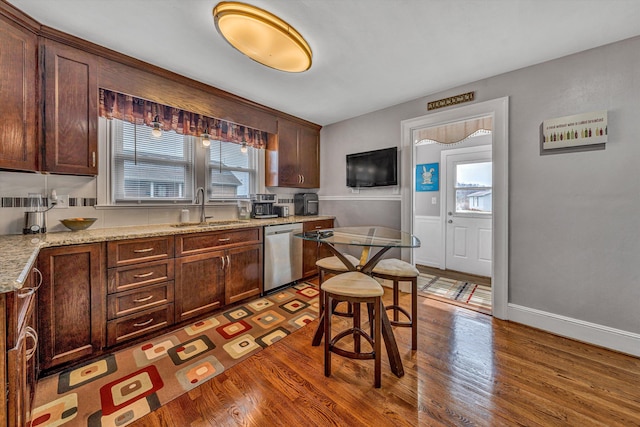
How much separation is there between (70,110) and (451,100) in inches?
142

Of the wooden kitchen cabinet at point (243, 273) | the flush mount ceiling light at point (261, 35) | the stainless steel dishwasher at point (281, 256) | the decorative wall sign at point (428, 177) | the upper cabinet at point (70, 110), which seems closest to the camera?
the flush mount ceiling light at point (261, 35)

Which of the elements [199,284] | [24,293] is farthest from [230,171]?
[24,293]

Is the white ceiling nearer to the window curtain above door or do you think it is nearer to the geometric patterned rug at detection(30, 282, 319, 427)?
the window curtain above door

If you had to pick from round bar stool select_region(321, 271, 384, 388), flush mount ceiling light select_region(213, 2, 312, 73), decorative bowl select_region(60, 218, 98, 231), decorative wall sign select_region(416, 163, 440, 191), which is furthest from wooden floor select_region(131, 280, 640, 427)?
decorative wall sign select_region(416, 163, 440, 191)

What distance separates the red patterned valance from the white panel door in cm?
323

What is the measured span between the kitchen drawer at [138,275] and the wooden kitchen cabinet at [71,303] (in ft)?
0.22

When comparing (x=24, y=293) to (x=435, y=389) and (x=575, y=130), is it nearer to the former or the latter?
(x=435, y=389)

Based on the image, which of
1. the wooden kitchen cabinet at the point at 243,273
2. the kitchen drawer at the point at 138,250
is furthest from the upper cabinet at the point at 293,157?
the kitchen drawer at the point at 138,250

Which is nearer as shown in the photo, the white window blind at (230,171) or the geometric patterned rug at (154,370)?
the geometric patterned rug at (154,370)

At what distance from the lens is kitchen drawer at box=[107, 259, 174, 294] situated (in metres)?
1.92

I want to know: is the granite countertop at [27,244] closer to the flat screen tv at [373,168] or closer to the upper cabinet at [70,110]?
the upper cabinet at [70,110]

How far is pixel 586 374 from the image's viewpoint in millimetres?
1735

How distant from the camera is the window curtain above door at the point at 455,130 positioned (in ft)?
9.25

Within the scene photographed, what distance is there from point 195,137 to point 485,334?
3.66 m
